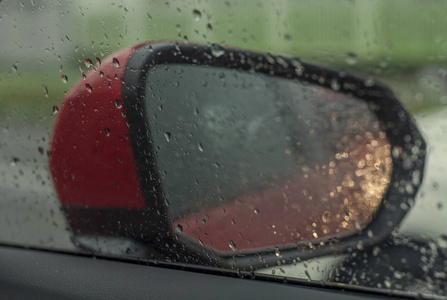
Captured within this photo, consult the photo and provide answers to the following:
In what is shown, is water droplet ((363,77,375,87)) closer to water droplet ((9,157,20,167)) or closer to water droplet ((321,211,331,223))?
water droplet ((321,211,331,223))

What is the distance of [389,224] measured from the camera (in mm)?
1440

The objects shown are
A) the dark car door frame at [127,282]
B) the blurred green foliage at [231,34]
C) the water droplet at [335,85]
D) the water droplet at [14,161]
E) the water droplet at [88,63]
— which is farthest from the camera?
the water droplet at [14,161]

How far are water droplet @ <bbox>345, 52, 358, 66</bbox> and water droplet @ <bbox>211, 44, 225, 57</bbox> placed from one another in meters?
0.38

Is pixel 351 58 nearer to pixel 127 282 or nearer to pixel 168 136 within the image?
pixel 168 136

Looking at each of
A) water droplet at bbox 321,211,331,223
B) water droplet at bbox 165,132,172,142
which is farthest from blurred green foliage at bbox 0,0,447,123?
water droplet at bbox 321,211,331,223

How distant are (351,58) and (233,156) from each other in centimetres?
50

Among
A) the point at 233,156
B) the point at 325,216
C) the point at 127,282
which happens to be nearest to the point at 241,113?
the point at 233,156

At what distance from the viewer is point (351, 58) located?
4.57ft

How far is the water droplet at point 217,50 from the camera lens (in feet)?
5.30

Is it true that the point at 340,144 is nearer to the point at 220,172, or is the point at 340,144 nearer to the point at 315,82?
the point at 315,82

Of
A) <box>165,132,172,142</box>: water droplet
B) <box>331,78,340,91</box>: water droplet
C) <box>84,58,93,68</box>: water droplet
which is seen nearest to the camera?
<box>331,78,340,91</box>: water droplet

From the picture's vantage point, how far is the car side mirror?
1.49 meters

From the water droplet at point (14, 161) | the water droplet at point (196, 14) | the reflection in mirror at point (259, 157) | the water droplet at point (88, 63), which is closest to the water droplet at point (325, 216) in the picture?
the reflection in mirror at point (259, 157)

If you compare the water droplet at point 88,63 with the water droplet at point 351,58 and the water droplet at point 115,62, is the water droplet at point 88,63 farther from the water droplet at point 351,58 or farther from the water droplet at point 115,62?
the water droplet at point 351,58
